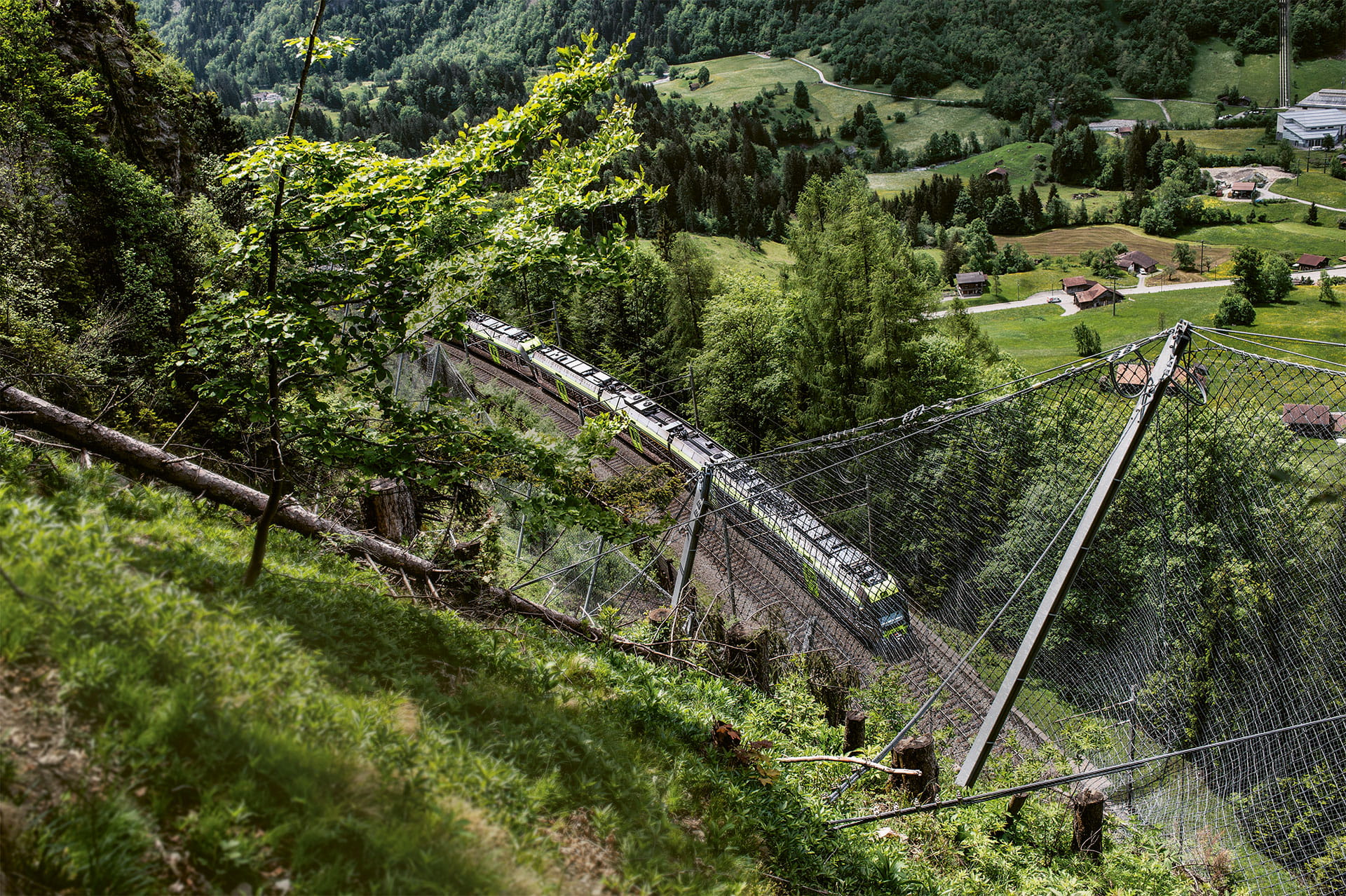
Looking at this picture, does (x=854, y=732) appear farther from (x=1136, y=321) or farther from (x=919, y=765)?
(x=1136, y=321)

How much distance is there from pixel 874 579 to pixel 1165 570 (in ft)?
17.5

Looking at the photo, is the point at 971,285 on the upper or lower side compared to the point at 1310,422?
lower

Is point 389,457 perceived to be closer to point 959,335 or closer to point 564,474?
point 564,474

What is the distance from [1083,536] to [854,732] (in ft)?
8.78

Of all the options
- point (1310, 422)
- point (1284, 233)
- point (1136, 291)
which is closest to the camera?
point (1310, 422)

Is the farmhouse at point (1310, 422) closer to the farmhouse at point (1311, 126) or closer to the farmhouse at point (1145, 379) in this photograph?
the farmhouse at point (1145, 379)

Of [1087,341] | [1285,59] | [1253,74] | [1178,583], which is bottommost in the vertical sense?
[1087,341]

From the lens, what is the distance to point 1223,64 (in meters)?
172

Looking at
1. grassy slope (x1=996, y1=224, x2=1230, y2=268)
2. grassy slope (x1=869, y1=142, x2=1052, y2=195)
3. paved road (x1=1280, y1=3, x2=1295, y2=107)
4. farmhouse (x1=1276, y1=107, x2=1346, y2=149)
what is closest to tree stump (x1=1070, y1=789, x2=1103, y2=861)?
grassy slope (x1=996, y1=224, x2=1230, y2=268)

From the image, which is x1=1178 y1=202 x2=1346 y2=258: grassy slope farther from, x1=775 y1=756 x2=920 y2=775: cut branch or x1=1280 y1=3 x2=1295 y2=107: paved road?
x1=775 y1=756 x2=920 y2=775: cut branch

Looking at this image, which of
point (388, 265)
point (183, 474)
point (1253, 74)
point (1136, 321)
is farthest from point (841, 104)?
point (183, 474)

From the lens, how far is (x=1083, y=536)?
569 centimetres

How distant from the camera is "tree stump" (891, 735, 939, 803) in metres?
6.24

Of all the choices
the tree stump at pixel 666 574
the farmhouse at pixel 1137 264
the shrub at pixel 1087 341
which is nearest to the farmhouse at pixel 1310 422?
the tree stump at pixel 666 574
